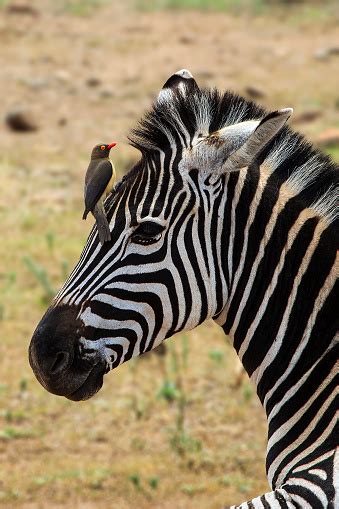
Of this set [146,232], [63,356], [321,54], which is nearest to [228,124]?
[146,232]

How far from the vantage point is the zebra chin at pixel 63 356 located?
12.8ft

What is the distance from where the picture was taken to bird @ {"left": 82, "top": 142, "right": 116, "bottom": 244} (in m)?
3.96

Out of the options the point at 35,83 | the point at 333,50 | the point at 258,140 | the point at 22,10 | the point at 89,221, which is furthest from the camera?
the point at 22,10

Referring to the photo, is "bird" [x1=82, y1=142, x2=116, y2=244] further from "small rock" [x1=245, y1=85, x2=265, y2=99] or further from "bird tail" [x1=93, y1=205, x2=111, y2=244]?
"small rock" [x1=245, y1=85, x2=265, y2=99]

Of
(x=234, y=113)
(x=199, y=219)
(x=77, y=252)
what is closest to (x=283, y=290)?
(x=199, y=219)

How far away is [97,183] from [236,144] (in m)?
0.69

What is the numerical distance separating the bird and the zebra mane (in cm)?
22

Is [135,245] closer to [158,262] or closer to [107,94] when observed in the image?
[158,262]

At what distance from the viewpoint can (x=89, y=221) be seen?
12289 mm

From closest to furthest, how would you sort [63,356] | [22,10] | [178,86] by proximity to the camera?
[63,356], [178,86], [22,10]

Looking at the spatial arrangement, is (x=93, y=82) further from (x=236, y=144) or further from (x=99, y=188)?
(x=236, y=144)

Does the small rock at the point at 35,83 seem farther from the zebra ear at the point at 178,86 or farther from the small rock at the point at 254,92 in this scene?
the zebra ear at the point at 178,86

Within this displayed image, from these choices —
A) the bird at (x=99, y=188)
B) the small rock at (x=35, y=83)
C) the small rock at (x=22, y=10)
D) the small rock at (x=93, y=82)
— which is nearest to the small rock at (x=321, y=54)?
the small rock at (x=93, y=82)

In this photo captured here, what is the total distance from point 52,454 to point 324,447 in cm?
399
